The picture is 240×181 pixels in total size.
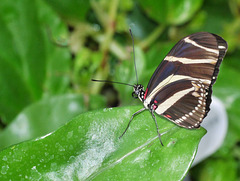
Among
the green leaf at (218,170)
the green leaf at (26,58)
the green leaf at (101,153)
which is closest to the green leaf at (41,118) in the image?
the green leaf at (26,58)

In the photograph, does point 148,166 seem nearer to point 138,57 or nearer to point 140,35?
point 138,57

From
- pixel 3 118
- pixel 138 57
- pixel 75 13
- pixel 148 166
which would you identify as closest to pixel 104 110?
pixel 148 166

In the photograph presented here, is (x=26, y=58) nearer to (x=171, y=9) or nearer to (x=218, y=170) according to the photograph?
(x=171, y=9)

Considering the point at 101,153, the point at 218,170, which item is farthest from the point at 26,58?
the point at 218,170

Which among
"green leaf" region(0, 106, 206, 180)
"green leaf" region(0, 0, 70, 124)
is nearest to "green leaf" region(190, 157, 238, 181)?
"green leaf" region(0, 0, 70, 124)

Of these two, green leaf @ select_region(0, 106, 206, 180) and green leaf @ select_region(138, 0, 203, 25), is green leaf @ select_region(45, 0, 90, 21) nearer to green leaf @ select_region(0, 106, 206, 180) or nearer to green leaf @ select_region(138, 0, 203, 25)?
green leaf @ select_region(138, 0, 203, 25)

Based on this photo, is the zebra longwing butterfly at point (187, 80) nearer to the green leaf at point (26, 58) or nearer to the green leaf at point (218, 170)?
the green leaf at point (26, 58)
